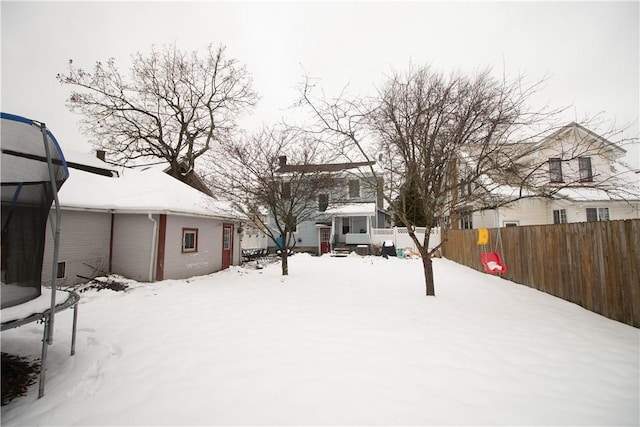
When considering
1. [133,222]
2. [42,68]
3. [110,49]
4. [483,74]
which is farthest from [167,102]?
[483,74]

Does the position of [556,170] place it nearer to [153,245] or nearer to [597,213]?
[153,245]

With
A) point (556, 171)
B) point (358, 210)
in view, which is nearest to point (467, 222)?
point (358, 210)

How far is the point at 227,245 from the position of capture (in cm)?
1241

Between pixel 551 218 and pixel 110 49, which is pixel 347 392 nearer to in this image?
pixel 551 218

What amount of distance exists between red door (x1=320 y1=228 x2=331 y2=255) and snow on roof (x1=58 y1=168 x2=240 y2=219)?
11.0m

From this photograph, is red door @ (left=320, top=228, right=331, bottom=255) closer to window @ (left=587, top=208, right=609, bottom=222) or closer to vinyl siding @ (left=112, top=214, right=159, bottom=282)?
vinyl siding @ (left=112, top=214, right=159, bottom=282)

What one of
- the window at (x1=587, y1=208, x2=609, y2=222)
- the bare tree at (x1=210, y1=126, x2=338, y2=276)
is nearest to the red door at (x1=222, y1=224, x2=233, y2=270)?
the bare tree at (x1=210, y1=126, x2=338, y2=276)

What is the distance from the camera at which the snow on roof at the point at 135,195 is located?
325 inches

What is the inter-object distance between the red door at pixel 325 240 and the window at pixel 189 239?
12.3m

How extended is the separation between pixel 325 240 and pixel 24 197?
19173 millimetres

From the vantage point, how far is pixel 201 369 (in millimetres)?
2938

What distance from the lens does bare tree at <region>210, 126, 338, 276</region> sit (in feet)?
30.0

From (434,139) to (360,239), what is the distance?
14.2 metres

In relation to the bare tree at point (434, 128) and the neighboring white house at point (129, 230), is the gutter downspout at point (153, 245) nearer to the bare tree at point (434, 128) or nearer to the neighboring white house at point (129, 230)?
the neighboring white house at point (129, 230)
